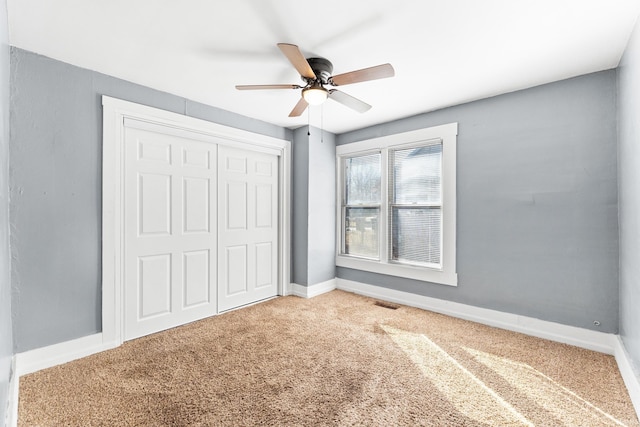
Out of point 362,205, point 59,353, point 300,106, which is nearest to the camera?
point 59,353

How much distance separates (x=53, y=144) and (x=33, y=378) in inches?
68.7

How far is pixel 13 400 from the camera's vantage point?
1776 millimetres

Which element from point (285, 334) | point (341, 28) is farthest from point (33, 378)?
point (341, 28)

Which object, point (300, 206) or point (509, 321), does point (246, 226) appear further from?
point (509, 321)

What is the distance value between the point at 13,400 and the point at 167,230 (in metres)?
1.60

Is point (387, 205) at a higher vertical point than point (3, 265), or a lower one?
higher

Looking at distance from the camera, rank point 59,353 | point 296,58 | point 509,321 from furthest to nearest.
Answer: point 509,321 < point 59,353 < point 296,58

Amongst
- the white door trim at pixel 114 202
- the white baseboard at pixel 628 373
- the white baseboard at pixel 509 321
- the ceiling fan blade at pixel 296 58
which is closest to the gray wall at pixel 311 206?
the white baseboard at pixel 509 321

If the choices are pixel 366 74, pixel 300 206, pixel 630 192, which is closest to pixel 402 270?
pixel 300 206

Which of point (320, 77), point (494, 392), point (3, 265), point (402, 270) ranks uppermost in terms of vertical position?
point (320, 77)

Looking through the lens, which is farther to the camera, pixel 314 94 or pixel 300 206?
pixel 300 206

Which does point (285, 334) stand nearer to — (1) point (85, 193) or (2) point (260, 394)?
(2) point (260, 394)

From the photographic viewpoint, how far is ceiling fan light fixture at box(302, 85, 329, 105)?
7.63 feet

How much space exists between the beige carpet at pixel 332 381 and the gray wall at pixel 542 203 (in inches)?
17.6
